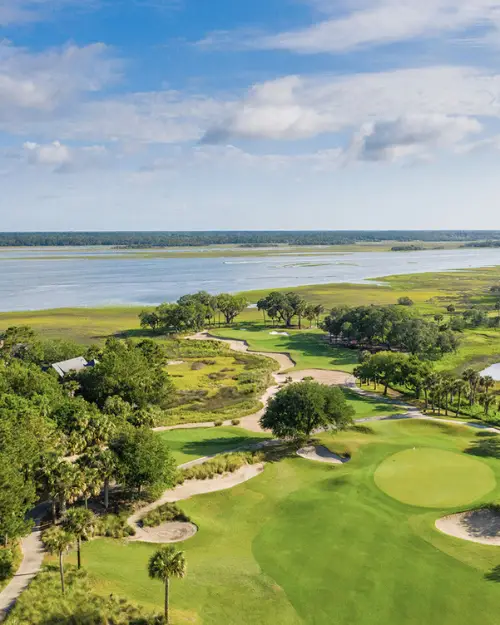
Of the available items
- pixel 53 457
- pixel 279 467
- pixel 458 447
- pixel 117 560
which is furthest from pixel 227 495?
pixel 458 447

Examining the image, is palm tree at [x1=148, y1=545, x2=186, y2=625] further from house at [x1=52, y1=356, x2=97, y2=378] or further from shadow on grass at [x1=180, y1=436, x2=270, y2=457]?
house at [x1=52, y1=356, x2=97, y2=378]

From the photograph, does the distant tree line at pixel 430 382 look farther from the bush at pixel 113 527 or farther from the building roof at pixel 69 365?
the bush at pixel 113 527

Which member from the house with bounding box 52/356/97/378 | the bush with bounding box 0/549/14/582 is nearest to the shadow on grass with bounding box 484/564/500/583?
the bush with bounding box 0/549/14/582

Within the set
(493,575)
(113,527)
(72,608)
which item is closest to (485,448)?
(493,575)

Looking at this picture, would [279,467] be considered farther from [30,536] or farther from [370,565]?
[30,536]

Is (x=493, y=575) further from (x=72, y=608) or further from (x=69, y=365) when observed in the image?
(x=69, y=365)

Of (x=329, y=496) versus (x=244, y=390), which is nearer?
(x=329, y=496)
